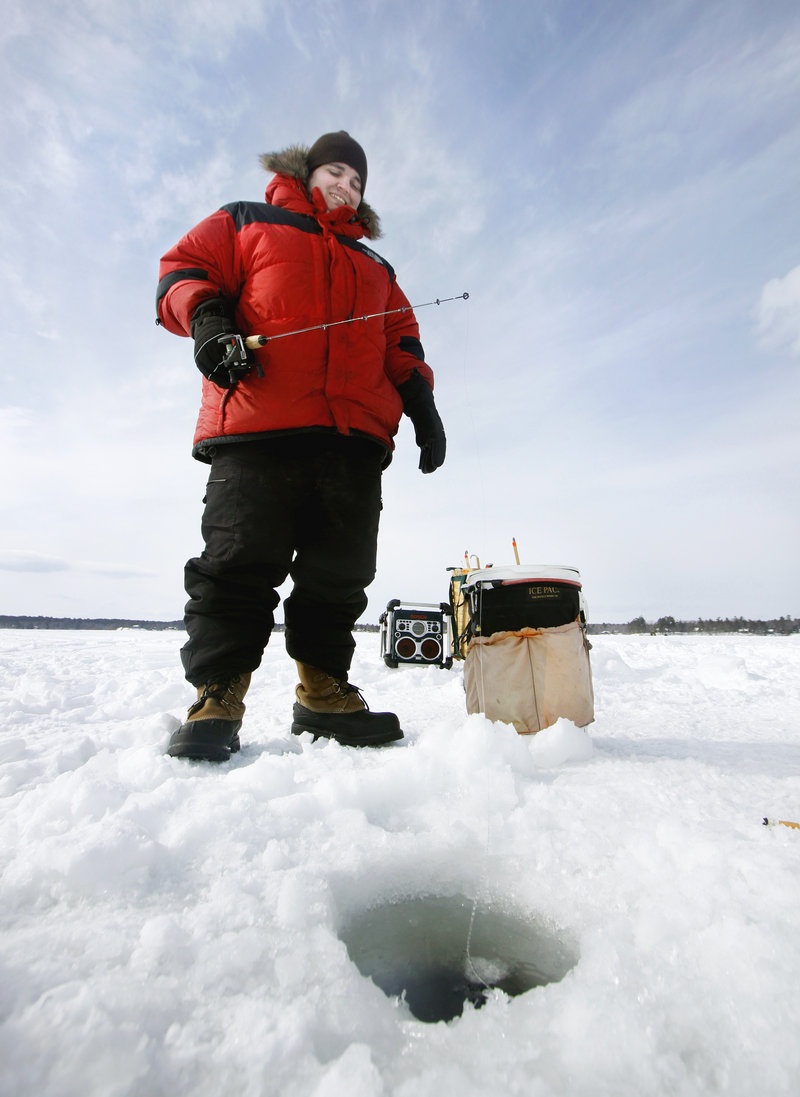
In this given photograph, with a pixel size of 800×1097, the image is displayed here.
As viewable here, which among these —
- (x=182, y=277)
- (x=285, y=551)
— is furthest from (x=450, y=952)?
(x=182, y=277)

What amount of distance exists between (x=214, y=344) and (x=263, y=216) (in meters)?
0.70

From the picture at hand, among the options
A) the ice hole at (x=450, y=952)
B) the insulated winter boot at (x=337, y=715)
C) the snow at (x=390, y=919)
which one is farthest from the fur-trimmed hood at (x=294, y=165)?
the ice hole at (x=450, y=952)

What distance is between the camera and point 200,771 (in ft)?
4.87

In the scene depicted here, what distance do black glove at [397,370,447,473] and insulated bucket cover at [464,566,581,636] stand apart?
0.64 m

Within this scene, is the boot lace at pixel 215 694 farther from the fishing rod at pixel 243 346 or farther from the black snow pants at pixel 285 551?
the fishing rod at pixel 243 346

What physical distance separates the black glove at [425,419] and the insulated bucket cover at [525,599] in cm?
64

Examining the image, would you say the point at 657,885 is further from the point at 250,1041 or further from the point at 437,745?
the point at 437,745

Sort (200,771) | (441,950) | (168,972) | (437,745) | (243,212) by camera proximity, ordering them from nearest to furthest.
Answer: (168,972)
(441,950)
(200,771)
(437,745)
(243,212)

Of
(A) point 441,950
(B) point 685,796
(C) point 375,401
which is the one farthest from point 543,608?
(A) point 441,950

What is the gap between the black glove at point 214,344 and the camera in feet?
5.88

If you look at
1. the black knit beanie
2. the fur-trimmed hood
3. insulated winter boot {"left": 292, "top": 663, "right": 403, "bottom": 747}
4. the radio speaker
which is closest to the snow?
insulated winter boot {"left": 292, "top": 663, "right": 403, "bottom": 747}

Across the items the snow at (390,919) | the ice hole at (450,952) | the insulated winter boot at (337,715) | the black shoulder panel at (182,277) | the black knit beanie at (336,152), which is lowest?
the ice hole at (450,952)

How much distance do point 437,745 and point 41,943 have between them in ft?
3.52

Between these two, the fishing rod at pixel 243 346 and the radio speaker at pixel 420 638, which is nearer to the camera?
the fishing rod at pixel 243 346
